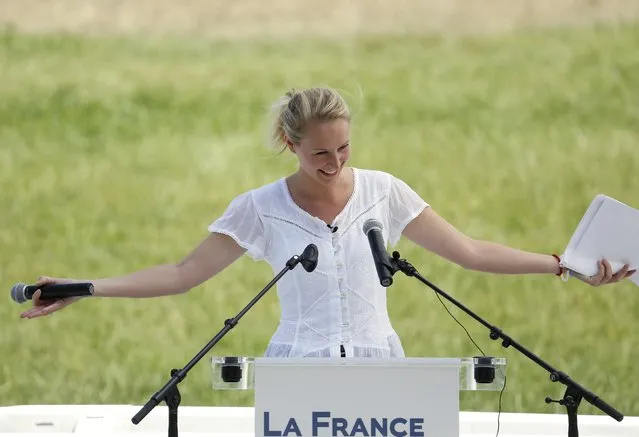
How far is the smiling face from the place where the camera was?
9.43 ft

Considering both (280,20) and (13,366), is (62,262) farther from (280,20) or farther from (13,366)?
(280,20)

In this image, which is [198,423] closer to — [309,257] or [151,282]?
[151,282]

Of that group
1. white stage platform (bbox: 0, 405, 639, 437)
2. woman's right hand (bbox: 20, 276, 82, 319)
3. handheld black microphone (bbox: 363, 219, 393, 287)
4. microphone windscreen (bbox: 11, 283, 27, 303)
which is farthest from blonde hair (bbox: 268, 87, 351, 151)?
white stage platform (bbox: 0, 405, 639, 437)

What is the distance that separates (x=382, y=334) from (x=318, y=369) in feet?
1.95

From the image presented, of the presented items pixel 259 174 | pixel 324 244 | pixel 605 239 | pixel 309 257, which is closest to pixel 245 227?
pixel 324 244

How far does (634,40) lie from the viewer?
242 inches

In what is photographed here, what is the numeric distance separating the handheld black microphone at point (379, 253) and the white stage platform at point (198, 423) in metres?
1.33

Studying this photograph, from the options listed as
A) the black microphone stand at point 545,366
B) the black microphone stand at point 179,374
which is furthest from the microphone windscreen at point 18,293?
the black microphone stand at point 545,366

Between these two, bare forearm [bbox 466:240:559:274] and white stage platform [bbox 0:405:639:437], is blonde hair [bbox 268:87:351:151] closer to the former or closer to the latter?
bare forearm [bbox 466:240:559:274]

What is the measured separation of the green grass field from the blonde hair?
2748 mm

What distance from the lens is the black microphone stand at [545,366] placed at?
244cm

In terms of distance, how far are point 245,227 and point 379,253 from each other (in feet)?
2.25

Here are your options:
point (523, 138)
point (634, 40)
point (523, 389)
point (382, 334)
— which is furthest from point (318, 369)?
point (634, 40)

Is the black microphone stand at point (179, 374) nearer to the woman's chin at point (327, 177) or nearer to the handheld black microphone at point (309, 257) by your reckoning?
the handheld black microphone at point (309, 257)
